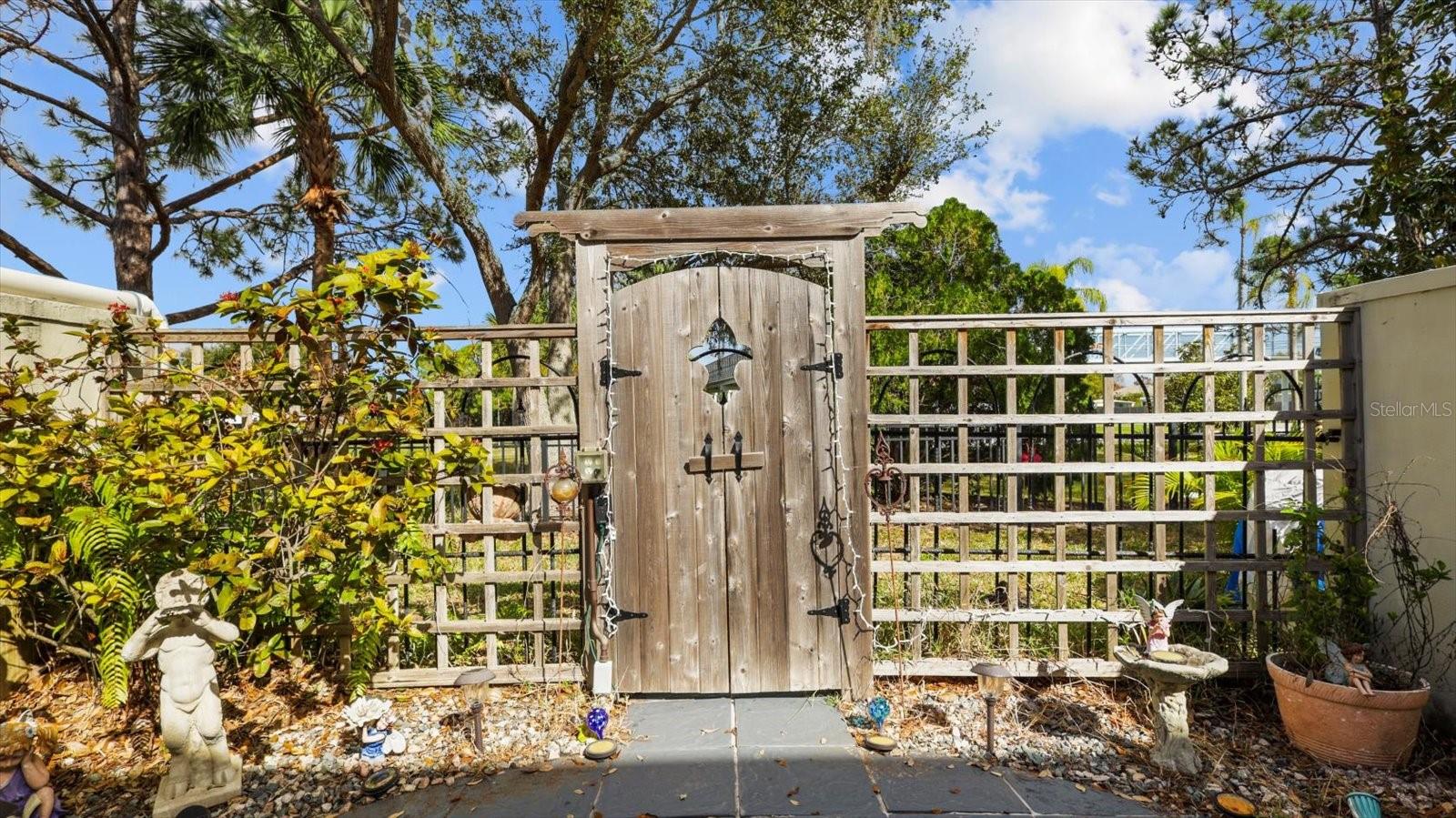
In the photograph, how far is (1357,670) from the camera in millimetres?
2820

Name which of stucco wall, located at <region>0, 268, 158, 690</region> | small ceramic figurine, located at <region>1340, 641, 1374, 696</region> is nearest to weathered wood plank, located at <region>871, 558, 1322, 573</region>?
small ceramic figurine, located at <region>1340, 641, 1374, 696</region>

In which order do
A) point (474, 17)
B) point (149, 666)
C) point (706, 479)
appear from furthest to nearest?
point (474, 17) → point (706, 479) → point (149, 666)

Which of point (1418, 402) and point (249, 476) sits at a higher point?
point (1418, 402)

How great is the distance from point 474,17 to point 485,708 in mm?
8377

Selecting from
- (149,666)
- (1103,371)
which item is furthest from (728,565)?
(149,666)

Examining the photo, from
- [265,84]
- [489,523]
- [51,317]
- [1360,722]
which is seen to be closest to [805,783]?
[489,523]

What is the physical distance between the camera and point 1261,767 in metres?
2.84

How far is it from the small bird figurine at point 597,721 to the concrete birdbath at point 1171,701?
2276 millimetres

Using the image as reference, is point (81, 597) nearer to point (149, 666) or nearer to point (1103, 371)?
point (149, 666)

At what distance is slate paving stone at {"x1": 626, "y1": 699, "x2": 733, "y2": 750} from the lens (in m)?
2.99

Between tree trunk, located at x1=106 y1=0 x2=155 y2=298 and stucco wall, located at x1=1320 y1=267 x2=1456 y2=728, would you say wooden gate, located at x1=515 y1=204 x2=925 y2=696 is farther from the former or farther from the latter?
tree trunk, located at x1=106 y1=0 x2=155 y2=298

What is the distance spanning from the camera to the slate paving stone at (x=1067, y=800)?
2.50 m

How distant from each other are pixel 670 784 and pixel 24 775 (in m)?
2.21
